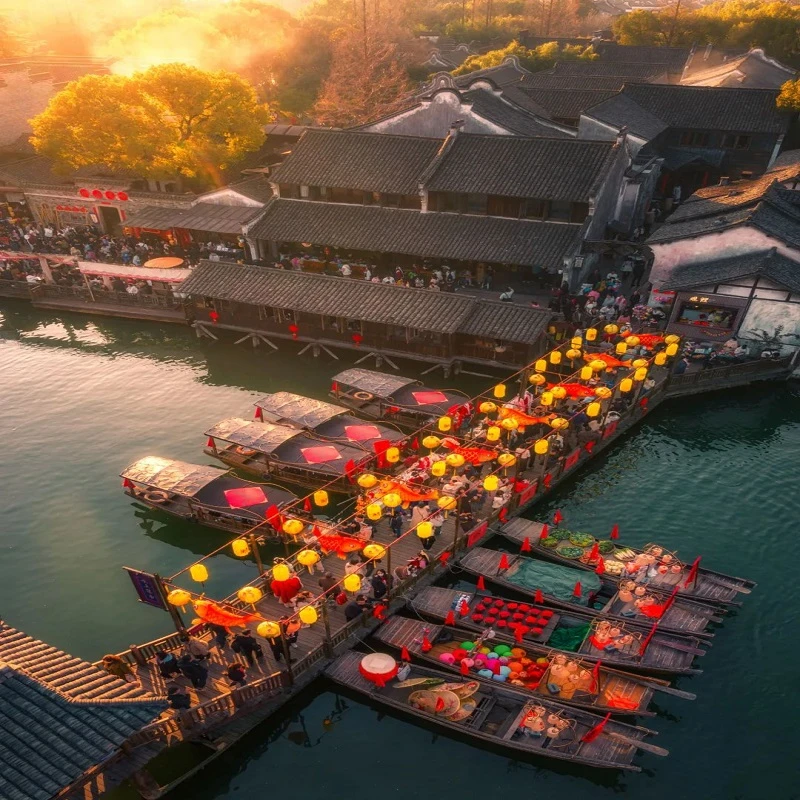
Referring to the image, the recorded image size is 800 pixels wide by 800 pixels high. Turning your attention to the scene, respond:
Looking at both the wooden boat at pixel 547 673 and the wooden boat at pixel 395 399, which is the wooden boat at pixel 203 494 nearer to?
the wooden boat at pixel 395 399

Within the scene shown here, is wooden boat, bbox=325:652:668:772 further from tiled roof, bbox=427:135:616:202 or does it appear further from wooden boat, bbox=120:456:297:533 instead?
tiled roof, bbox=427:135:616:202

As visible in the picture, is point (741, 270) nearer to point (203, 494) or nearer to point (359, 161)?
point (359, 161)

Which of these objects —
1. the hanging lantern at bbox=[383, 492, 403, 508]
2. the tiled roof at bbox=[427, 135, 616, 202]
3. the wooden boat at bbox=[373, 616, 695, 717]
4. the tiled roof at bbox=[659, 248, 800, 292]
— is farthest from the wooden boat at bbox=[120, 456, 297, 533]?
the tiled roof at bbox=[659, 248, 800, 292]

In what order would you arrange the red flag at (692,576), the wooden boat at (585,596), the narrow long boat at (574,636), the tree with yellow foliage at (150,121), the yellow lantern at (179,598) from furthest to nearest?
the tree with yellow foliage at (150,121)
the red flag at (692,576)
the wooden boat at (585,596)
the narrow long boat at (574,636)
the yellow lantern at (179,598)

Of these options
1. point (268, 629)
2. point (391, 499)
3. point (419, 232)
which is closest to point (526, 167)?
point (419, 232)

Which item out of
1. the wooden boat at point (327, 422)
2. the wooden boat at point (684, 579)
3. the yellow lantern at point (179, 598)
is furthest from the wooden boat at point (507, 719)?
the wooden boat at point (327, 422)

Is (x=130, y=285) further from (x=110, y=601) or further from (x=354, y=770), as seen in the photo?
(x=354, y=770)
